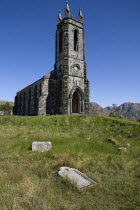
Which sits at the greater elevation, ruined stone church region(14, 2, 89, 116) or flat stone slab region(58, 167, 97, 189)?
ruined stone church region(14, 2, 89, 116)

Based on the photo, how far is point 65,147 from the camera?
351 inches

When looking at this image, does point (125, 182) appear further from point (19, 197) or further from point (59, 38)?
point (59, 38)

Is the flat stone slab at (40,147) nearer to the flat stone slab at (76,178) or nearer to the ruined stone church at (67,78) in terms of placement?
the flat stone slab at (76,178)

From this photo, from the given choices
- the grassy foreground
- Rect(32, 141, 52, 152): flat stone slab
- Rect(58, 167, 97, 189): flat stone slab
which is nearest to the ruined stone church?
Rect(32, 141, 52, 152): flat stone slab

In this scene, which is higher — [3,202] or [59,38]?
[59,38]

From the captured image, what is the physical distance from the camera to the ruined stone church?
88.4 ft

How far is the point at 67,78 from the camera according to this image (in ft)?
87.5

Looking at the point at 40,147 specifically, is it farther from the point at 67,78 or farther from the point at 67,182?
the point at 67,78

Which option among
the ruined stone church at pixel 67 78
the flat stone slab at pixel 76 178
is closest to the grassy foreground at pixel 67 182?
the flat stone slab at pixel 76 178

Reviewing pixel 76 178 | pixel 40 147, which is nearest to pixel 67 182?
pixel 76 178

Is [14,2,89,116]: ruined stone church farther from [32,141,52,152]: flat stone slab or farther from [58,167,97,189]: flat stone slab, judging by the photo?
[58,167,97,189]: flat stone slab

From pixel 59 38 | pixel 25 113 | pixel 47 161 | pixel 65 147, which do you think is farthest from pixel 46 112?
pixel 47 161

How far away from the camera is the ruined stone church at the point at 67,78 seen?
26.9 m

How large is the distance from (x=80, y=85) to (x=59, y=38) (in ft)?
33.2
